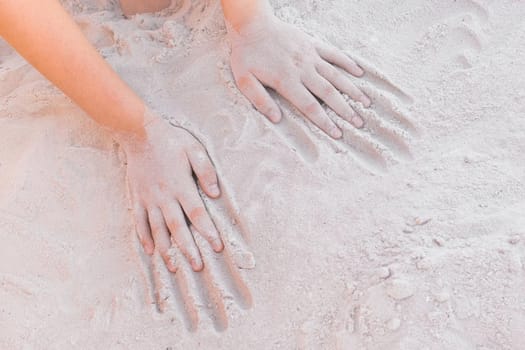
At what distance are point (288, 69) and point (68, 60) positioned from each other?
484mm

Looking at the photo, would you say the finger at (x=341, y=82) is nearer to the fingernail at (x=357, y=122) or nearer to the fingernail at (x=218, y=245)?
the fingernail at (x=357, y=122)

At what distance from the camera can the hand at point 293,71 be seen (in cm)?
131

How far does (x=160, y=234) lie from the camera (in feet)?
4.08

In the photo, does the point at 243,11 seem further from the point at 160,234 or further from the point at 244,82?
the point at 160,234

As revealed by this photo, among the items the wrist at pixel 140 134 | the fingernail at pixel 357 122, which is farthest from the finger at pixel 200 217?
the fingernail at pixel 357 122

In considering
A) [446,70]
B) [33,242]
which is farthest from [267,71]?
[33,242]

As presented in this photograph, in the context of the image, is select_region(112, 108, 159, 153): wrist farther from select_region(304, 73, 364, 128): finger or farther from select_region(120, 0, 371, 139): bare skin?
select_region(304, 73, 364, 128): finger

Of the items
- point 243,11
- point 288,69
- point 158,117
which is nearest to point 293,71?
point 288,69

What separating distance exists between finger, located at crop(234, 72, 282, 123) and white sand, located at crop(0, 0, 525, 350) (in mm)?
21

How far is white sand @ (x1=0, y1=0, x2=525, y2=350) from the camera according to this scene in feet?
3.24

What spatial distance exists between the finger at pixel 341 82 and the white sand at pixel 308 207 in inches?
2.8

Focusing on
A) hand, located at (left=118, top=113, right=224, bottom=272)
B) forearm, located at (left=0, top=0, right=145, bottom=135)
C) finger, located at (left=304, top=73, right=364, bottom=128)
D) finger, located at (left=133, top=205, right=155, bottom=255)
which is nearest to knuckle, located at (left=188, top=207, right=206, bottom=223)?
hand, located at (left=118, top=113, right=224, bottom=272)

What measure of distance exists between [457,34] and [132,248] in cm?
91

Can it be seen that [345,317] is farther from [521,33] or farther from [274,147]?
[521,33]
